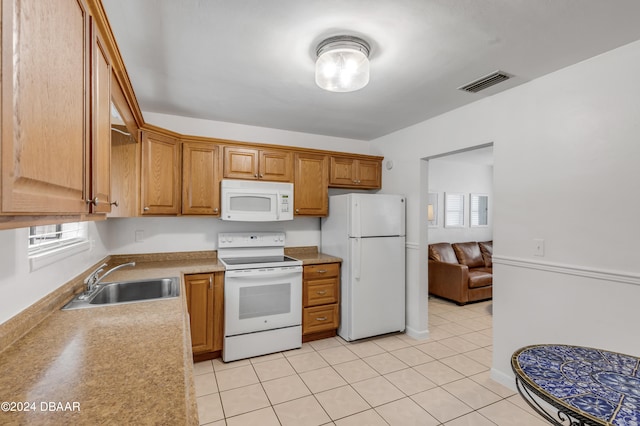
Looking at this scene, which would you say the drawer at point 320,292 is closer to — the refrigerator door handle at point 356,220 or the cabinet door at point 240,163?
the refrigerator door handle at point 356,220

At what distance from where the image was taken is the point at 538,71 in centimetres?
217

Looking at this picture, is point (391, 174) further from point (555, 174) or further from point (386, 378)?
point (386, 378)

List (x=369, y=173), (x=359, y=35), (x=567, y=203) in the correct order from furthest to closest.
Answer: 1. (x=369, y=173)
2. (x=567, y=203)
3. (x=359, y=35)

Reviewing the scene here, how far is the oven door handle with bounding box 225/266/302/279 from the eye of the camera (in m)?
2.90

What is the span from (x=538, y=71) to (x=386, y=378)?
265 cm

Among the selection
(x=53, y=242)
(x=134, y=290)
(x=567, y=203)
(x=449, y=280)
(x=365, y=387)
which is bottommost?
(x=365, y=387)

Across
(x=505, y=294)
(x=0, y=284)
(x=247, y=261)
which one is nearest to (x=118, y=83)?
(x=0, y=284)

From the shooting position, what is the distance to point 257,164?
10.8 feet

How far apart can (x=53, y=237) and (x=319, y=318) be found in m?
2.41

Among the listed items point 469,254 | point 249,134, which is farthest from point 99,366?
point 469,254

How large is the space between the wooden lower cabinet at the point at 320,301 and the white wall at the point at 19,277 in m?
2.08

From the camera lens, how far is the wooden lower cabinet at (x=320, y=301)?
3.26m

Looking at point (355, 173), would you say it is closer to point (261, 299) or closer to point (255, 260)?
point (255, 260)

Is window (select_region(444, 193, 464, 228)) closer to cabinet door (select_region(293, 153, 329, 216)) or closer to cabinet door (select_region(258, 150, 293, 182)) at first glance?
cabinet door (select_region(293, 153, 329, 216))
